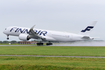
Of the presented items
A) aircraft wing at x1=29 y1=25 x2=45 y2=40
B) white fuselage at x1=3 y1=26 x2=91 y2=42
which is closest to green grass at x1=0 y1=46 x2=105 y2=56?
aircraft wing at x1=29 y1=25 x2=45 y2=40

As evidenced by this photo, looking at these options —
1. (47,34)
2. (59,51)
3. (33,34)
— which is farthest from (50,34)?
(59,51)

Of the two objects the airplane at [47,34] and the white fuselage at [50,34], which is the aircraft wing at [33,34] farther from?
the white fuselage at [50,34]

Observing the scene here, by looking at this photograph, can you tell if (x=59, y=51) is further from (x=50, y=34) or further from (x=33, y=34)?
(x=50, y=34)

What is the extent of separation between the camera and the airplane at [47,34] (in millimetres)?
56500

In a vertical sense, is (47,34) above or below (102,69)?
above

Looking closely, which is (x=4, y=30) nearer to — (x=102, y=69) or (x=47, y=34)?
(x=47, y=34)

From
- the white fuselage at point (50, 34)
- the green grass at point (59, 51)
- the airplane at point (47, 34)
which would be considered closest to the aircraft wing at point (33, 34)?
the airplane at point (47, 34)

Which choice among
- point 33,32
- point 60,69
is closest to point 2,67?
point 60,69

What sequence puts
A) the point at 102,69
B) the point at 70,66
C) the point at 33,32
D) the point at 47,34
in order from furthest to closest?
the point at 47,34 < the point at 33,32 < the point at 70,66 < the point at 102,69

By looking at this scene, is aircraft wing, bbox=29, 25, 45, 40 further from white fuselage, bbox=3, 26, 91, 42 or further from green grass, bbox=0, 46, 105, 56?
green grass, bbox=0, 46, 105, 56

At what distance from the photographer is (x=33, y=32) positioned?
56562 mm

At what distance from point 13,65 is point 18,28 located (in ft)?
146

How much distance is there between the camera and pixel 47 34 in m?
60.2

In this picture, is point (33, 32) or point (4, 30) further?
point (4, 30)
